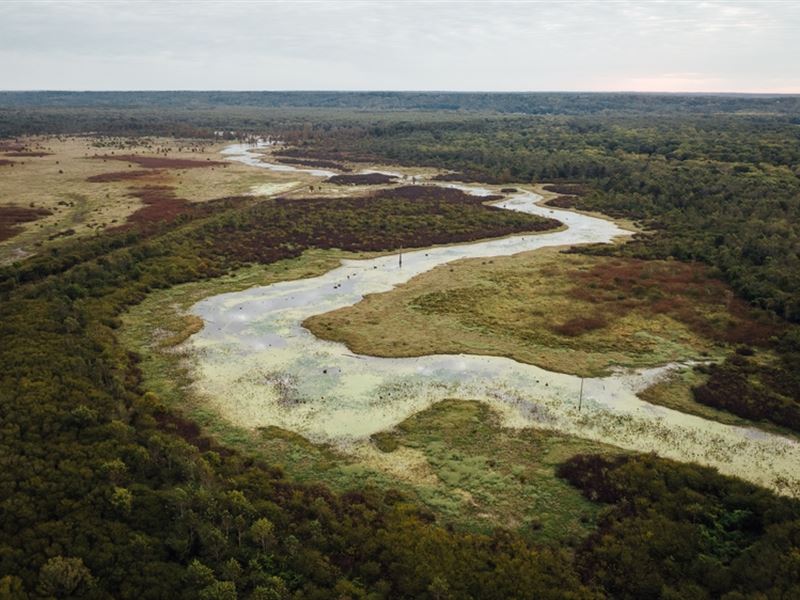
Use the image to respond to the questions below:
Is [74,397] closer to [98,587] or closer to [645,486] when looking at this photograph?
[98,587]

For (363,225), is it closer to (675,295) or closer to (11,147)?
(675,295)

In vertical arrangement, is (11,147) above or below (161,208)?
above

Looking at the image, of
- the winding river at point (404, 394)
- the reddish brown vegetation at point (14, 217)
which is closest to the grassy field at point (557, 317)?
the winding river at point (404, 394)

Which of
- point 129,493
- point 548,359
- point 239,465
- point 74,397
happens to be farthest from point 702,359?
point 74,397

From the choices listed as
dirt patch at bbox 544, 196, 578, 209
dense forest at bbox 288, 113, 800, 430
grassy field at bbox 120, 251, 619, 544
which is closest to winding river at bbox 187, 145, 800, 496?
grassy field at bbox 120, 251, 619, 544

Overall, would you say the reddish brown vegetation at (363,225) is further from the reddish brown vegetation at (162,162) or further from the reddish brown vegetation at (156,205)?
A: the reddish brown vegetation at (162,162)

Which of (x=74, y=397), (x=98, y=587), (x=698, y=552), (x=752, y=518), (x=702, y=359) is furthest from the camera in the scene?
(x=702, y=359)

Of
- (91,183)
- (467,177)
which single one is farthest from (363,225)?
(91,183)
